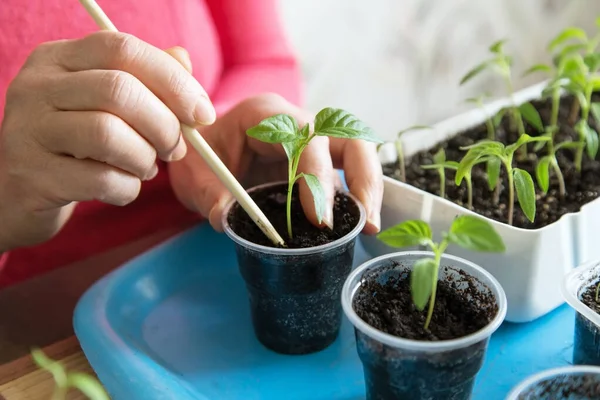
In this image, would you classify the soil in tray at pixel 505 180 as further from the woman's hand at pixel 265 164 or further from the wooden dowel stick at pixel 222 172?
the wooden dowel stick at pixel 222 172

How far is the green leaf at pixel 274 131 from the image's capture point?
51 centimetres

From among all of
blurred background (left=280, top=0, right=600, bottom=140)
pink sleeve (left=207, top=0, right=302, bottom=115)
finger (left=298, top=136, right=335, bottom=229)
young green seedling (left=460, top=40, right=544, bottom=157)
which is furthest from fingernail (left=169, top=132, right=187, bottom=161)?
blurred background (left=280, top=0, right=600, bottom=140)

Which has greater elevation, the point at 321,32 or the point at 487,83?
the point at 321,32

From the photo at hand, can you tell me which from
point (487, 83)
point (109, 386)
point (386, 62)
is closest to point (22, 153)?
point (109, 386)

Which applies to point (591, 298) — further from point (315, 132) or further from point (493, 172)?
point (315, 132)

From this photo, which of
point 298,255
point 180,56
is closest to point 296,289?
point 298,255

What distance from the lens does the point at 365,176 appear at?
63 centimetres

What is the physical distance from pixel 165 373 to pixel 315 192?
0.21m

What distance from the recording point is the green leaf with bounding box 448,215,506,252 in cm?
40

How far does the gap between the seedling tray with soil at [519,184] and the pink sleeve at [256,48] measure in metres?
0.23

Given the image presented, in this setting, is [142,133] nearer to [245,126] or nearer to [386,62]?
[245,126]

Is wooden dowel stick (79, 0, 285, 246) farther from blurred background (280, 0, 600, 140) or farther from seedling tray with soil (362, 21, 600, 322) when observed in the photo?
blurred background (280, 0, 600, 140)

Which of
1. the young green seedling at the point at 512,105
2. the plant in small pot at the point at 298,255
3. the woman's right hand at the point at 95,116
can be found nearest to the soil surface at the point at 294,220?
the plant in small pot at the point at 298,255

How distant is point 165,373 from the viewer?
537 mm
